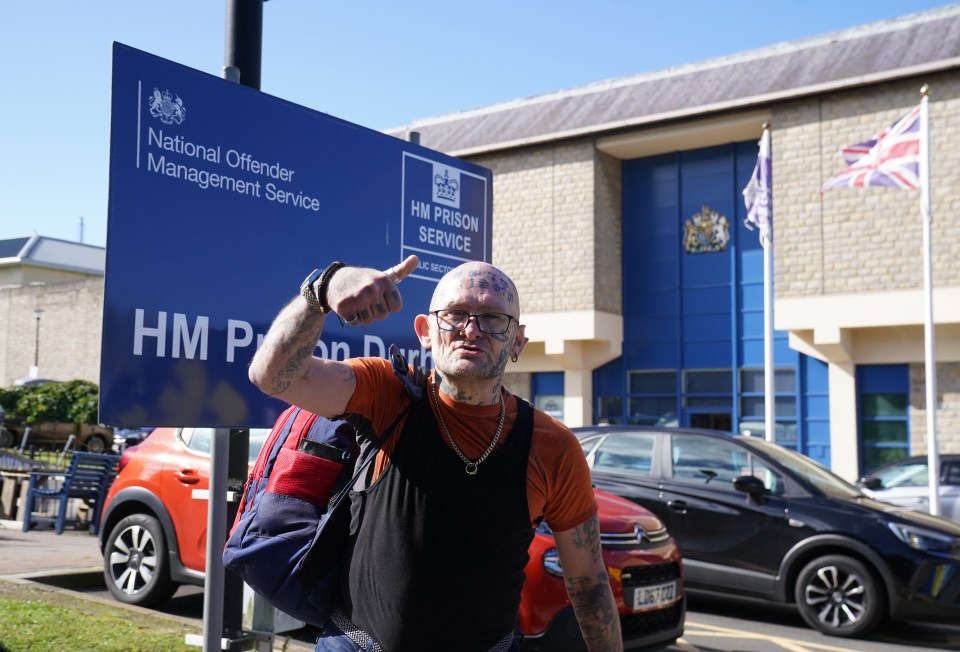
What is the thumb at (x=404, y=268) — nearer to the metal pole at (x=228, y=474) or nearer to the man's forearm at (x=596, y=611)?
the man's forearm at (x=596, y=611)

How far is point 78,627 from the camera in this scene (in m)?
5.72

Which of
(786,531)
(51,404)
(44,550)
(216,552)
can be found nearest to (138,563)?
(44,550)

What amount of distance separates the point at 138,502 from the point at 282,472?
5.49m

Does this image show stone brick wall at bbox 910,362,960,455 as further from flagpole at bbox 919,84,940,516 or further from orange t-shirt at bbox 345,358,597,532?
orange t-shirt at bbox 345,358,597,532

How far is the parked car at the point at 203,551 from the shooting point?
4.96 meters

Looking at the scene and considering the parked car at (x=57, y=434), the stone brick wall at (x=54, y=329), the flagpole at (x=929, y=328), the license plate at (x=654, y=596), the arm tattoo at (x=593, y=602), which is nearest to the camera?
the arm tattoo at (x=593, y=602)

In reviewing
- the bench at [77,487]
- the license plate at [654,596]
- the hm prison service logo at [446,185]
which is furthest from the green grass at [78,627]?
the bench at [77,487]

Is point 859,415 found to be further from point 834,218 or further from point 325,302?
point 325,302

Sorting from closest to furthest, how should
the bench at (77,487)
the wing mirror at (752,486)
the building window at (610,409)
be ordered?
the wing mirror at (752,486), the bench at (77,487), the building window at (610,409)

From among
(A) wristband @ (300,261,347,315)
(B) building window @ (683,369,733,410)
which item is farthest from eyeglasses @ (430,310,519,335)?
(B) building window @ (683,369,733,410)

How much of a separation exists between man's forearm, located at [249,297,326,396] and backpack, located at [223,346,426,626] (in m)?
0.30

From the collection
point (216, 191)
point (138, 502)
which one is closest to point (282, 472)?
point (216, 191)

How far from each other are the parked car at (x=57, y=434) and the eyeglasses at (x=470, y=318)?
2744cm

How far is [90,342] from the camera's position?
131 ft
